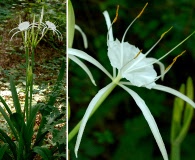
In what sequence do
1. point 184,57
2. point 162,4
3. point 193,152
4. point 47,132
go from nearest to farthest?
point 47,132 < point 193,152 < point 162,4 < point 184,57

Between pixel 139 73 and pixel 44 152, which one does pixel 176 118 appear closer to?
pixel 139 73

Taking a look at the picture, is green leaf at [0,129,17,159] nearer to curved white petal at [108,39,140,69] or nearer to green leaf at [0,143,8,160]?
green leaf at [0,143,8,160]

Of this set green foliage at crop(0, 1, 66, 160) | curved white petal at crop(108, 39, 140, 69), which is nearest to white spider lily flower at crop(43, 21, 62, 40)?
green foliage at crop(0, 1, 66, 160)

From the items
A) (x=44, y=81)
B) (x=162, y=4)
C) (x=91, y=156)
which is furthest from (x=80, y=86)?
(x=44, y=81)

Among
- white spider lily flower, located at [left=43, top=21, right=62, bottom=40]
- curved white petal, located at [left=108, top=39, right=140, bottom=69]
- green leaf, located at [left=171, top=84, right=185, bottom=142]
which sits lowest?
green leaf, located at [left=171, top=84, right=185, bottom=142]

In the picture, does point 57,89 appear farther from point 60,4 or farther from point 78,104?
point 78,104

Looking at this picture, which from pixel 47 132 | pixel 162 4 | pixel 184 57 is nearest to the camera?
pixel 47 132

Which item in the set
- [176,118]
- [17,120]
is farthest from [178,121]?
[17,120]

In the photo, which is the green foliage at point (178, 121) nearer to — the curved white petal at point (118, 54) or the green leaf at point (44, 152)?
the curved white petal at point (118, 54)

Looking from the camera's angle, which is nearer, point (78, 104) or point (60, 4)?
point (60, 4)
